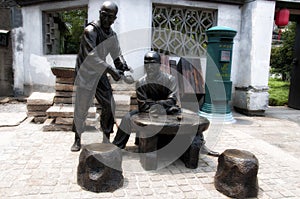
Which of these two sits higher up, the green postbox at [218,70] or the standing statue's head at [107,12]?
the standing statue's head at [107,12]

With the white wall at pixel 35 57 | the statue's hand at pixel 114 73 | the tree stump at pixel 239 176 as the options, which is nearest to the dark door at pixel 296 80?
the tree stump at pixel 239 176

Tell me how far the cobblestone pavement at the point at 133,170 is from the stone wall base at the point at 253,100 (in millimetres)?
1864

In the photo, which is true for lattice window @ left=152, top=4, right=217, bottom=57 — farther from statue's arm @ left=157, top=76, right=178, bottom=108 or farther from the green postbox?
statue's arm @ left=157, top=76, right=178, bottom=108

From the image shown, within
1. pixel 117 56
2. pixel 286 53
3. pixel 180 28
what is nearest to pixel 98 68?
pixel 117 56

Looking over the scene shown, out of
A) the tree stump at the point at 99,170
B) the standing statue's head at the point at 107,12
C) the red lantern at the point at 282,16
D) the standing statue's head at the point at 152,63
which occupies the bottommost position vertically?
the tree stump at the point at 99,170

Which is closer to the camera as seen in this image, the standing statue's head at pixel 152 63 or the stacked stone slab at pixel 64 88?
the standing statue's head at pixel 152 63

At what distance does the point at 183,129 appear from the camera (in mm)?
3102

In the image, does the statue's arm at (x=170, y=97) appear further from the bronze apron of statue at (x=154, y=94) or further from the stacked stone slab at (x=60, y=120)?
the stacked stone slab at (x=60, y=120)

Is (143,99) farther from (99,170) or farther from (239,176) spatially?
(239,176)

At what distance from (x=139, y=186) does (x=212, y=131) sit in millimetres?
3048

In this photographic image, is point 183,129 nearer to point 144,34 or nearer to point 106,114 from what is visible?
point 106,114

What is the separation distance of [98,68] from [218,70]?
3656mm

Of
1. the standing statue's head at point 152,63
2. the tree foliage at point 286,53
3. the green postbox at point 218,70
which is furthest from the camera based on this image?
the tree foliage at point 286,53

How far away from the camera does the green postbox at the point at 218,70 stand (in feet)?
19.9
